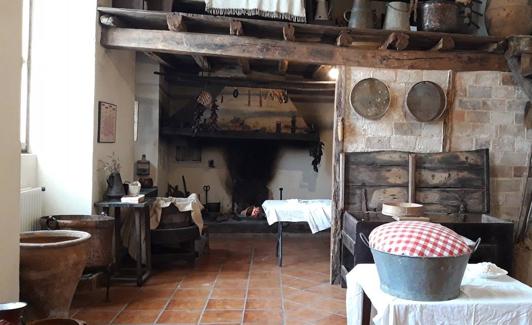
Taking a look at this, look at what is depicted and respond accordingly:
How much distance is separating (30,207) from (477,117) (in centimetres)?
452

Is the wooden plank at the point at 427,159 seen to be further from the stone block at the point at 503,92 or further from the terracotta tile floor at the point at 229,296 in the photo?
the terracotta tile floor at the point at 229,296

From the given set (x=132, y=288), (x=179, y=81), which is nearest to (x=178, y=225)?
(x=132, y=288)

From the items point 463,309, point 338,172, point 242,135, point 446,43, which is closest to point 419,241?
point 463,309

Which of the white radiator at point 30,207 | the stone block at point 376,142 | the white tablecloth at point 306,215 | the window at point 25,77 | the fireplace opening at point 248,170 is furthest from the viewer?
the fireplace opening at point 248,170

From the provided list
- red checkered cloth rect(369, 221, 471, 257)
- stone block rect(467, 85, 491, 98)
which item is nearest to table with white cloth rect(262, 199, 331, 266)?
stone block rect(467, 85, 491, 98)

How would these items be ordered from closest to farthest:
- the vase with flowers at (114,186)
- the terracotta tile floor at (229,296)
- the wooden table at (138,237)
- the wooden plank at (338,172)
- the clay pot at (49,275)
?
the clay pot at (49,275), the terracotta tile floor at (229,296), the wooden table at (138,237), the vase with flowers at (114,186), the wooden plank at (338,172)

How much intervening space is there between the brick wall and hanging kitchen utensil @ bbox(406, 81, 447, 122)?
0.25ft

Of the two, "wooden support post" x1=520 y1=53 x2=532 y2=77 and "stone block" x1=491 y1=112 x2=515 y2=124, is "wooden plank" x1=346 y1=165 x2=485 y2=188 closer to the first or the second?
"stone block" x1=491 y1=112 x2=515 y2=124

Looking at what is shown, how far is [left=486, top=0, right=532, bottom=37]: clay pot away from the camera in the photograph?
4277 millimetres

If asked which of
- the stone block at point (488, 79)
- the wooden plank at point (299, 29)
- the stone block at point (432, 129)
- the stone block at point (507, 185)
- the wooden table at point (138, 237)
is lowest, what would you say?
the wooden table at point (138, 237)

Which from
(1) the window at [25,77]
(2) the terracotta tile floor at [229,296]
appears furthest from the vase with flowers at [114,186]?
(2) the terracotta tile floor at [229,296]

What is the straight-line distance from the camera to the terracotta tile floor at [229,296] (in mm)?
3268

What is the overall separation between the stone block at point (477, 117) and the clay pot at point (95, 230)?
12.4 feet

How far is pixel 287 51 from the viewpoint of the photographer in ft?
13.9
